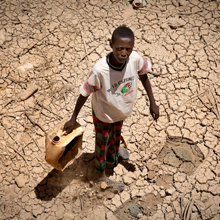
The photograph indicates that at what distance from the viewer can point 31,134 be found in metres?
3.12

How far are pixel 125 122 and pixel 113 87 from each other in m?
1.44

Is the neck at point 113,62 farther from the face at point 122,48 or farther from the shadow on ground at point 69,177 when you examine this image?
the shadow on ground at point 69,177

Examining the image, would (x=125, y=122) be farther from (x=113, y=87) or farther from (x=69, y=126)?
(x=113, y=87)

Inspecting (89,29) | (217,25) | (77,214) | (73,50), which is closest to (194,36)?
(217,25)

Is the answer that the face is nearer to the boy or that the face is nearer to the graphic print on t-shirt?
the boy

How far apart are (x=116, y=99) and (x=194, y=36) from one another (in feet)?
8.44

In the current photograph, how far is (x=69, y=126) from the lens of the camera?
216cm

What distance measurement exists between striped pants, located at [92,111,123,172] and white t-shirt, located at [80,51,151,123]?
0.51 feet

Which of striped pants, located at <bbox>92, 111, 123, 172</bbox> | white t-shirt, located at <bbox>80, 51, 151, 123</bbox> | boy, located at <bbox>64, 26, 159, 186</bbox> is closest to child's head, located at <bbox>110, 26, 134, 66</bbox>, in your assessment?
boy, located at <bbox>64, 26, 159, 186</bbox>

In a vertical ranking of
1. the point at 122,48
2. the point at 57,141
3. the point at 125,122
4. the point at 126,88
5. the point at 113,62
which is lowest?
the point at 125,122

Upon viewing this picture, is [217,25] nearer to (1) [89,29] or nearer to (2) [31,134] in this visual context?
(1) [89,29]

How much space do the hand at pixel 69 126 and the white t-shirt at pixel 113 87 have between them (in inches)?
10.1

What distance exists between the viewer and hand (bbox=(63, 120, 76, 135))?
2.15 m

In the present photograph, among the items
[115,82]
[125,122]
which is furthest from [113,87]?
[125,122]
